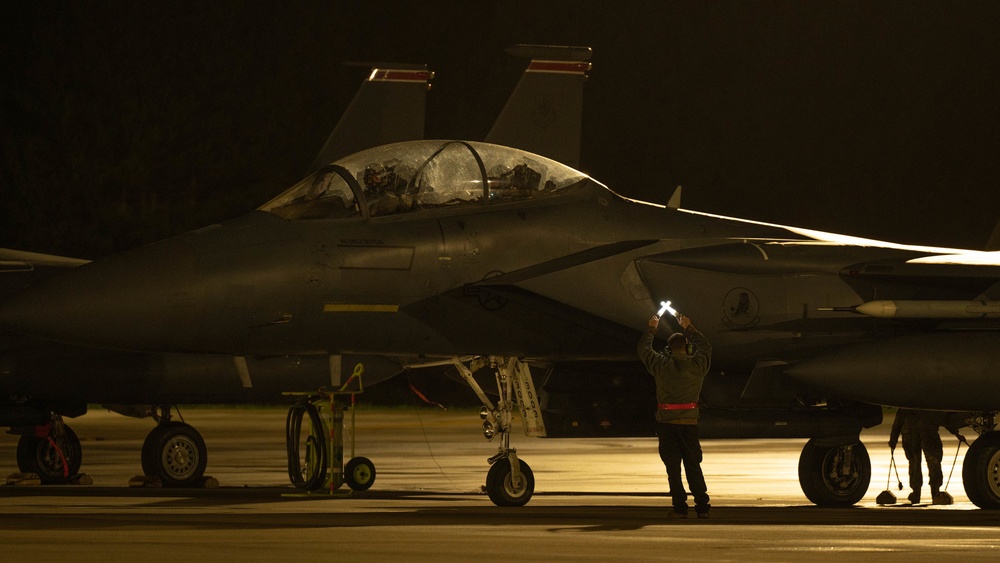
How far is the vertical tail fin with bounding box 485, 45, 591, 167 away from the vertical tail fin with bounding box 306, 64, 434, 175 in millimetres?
1151

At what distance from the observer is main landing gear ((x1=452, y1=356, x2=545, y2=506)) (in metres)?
12.2

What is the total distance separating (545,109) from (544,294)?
10.6 meters

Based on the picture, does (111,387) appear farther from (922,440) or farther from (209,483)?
(922,440)

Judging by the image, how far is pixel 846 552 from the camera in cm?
895

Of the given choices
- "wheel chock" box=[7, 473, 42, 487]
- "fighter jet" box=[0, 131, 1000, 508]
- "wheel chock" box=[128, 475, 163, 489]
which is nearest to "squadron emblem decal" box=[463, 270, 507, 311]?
"fighter jet" box=[0, 131, 1000, 508]

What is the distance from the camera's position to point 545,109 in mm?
→ 22641

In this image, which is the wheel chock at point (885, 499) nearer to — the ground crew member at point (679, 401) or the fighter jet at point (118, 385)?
the ground crew member at point (679, 401)

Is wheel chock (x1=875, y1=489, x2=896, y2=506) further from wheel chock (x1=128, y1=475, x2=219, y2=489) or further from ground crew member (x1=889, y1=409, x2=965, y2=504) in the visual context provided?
wheel chock (x1=128, y1=475, x2=219, y2=489)

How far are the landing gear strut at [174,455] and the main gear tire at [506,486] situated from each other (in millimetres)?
4183

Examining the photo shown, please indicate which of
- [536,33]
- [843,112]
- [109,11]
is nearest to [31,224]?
[109,11]

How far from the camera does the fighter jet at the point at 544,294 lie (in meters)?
11.8

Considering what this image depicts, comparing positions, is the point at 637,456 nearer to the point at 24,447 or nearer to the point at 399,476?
the point at 399,476

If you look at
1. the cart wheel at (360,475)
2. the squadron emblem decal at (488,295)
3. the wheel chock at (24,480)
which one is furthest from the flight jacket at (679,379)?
the wheel chock at (24,480)

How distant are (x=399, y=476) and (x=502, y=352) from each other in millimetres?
4932
